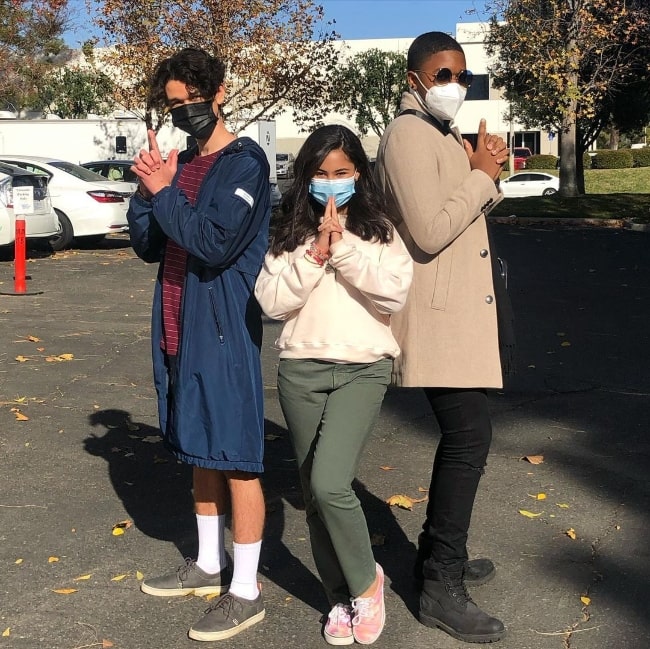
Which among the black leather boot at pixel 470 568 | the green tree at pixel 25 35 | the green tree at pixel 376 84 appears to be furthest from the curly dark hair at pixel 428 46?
the green tree at pixel 376 84

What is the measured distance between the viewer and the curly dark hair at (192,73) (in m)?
3.60

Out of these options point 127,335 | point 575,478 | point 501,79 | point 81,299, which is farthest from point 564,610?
point 501,79

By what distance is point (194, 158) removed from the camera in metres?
3.84

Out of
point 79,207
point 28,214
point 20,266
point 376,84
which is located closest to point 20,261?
point 20,266

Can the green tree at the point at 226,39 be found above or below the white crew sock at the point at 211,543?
above

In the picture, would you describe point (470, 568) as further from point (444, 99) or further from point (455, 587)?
point (444, 99)

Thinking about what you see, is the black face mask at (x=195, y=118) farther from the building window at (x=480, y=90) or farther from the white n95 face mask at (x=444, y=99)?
the building window at (x=480, y=90)

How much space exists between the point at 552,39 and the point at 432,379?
85.2ft

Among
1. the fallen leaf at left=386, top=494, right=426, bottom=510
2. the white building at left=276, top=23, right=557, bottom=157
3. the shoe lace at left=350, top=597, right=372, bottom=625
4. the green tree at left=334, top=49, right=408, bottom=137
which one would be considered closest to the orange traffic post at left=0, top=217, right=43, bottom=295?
the fallen leaf at left=386, top=494, right=426, bottom=510

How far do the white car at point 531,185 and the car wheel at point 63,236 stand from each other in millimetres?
25707

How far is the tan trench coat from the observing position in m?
3.54

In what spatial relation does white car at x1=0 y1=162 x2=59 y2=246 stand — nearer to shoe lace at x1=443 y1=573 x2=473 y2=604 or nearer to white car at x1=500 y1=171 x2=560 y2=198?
shoe lace at x1=443 y1=573 x2=473 y2=604

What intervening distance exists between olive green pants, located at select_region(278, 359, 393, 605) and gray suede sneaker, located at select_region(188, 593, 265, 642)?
1.44ft

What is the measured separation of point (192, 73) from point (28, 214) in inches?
471
